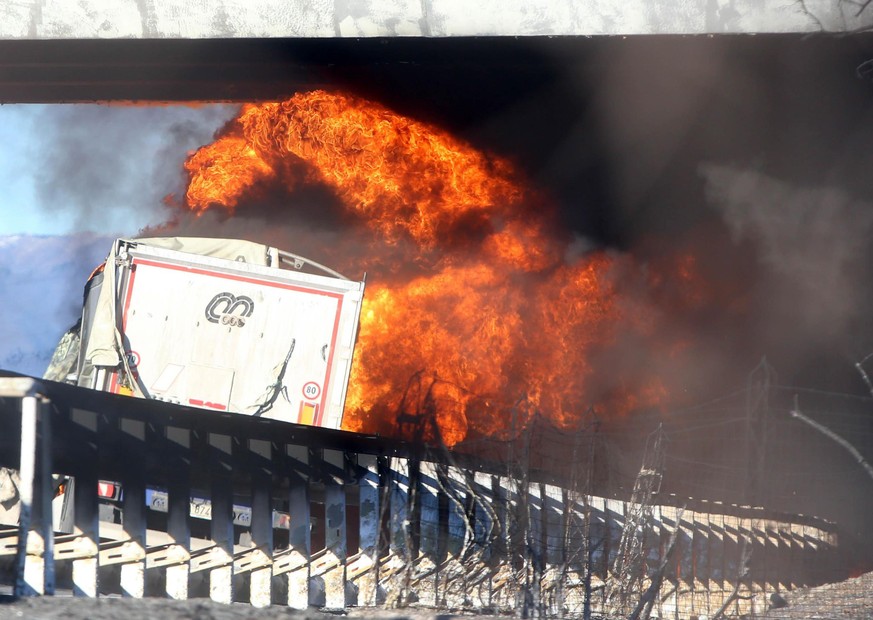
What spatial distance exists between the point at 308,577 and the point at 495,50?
918 centimetres

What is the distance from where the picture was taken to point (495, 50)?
14.9 meters

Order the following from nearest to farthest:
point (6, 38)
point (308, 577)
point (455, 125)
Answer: point (308, 577), point (6, 38), point (455, 125)

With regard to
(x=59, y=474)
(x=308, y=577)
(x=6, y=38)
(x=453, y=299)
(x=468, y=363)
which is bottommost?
→ (x=308, y=577)

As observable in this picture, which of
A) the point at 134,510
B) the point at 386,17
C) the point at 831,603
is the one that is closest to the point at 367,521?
the point at 134,510

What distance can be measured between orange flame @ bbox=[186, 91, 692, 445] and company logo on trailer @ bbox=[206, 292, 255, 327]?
5931 millimetres

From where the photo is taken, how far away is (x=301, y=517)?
870cm

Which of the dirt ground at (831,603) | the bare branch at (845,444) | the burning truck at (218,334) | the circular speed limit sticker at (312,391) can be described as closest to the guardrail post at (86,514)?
the burning truck at (218,334)

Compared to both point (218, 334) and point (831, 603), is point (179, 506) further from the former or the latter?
point (831, 603)

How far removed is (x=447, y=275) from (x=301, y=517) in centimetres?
1064

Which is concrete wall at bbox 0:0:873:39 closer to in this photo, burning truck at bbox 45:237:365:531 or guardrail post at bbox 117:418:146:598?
burning truck at bbox 45:237:365:531

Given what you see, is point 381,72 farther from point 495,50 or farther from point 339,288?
Result: point 339,288

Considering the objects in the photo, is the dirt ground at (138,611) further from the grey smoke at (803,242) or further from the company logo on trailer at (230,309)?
the grey smoke at (803,242)

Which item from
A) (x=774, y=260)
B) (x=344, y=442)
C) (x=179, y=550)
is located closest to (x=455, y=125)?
(x=774, y=260)

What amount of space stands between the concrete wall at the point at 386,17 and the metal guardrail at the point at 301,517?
23.6 ft
